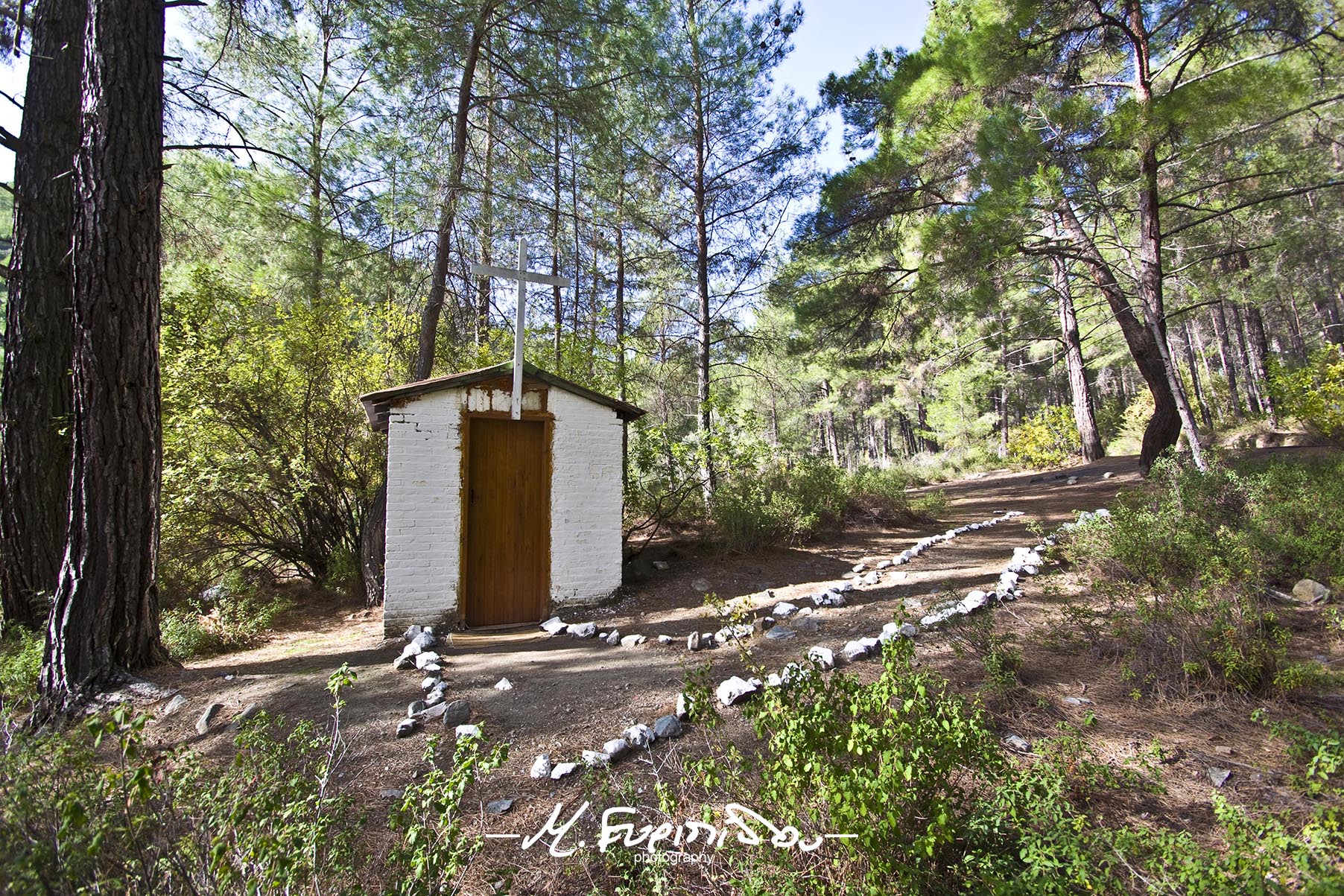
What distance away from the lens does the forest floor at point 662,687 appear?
95.7 inches

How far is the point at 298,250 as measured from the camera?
325 inches

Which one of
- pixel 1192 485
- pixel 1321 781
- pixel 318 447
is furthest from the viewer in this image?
pixel 318 447

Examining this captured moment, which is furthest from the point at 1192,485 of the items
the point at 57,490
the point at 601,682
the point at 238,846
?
the point at 57,490

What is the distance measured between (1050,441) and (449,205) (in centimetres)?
1678

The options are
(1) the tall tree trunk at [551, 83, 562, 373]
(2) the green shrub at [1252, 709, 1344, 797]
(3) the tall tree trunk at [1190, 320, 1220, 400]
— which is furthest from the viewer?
(3) the tall tree trunk at [1190, 320, 1220, 400]

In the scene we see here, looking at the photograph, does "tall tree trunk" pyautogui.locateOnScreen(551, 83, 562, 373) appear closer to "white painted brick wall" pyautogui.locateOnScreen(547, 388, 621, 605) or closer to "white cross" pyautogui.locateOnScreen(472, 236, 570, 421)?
"white cross" pyautogui.locateOnScreen(472, 236, 570, 421)

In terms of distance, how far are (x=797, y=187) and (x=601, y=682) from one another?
10.1 meters

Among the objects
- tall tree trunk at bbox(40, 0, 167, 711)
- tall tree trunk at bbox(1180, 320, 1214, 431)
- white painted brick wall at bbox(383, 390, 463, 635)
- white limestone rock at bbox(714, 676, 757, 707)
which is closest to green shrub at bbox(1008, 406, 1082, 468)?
tall tree trunk at bbox(1180, 320, 1214, 431)

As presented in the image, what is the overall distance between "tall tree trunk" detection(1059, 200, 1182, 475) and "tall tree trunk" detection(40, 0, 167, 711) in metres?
10.2

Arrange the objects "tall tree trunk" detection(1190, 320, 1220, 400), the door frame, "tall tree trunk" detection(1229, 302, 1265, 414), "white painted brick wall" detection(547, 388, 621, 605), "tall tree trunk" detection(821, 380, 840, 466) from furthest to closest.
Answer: "tall tree trunk" detection(821, 380, 840, 466) < "tall tree trunk" detection(1190, 320, 1220, 400) < "tall tree trunk" detection(1229, 302, 1265, 414) < "white painted brick wall" detection(547, 388, 621, 605) < the door frame

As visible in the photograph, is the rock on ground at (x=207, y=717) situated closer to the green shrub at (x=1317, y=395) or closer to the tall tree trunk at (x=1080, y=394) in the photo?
the green shrub at (x=1317, y=395)

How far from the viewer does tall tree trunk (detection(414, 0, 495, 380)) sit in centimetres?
727

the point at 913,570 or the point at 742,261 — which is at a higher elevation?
the point at 742,261

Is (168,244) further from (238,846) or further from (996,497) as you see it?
(996,497)
